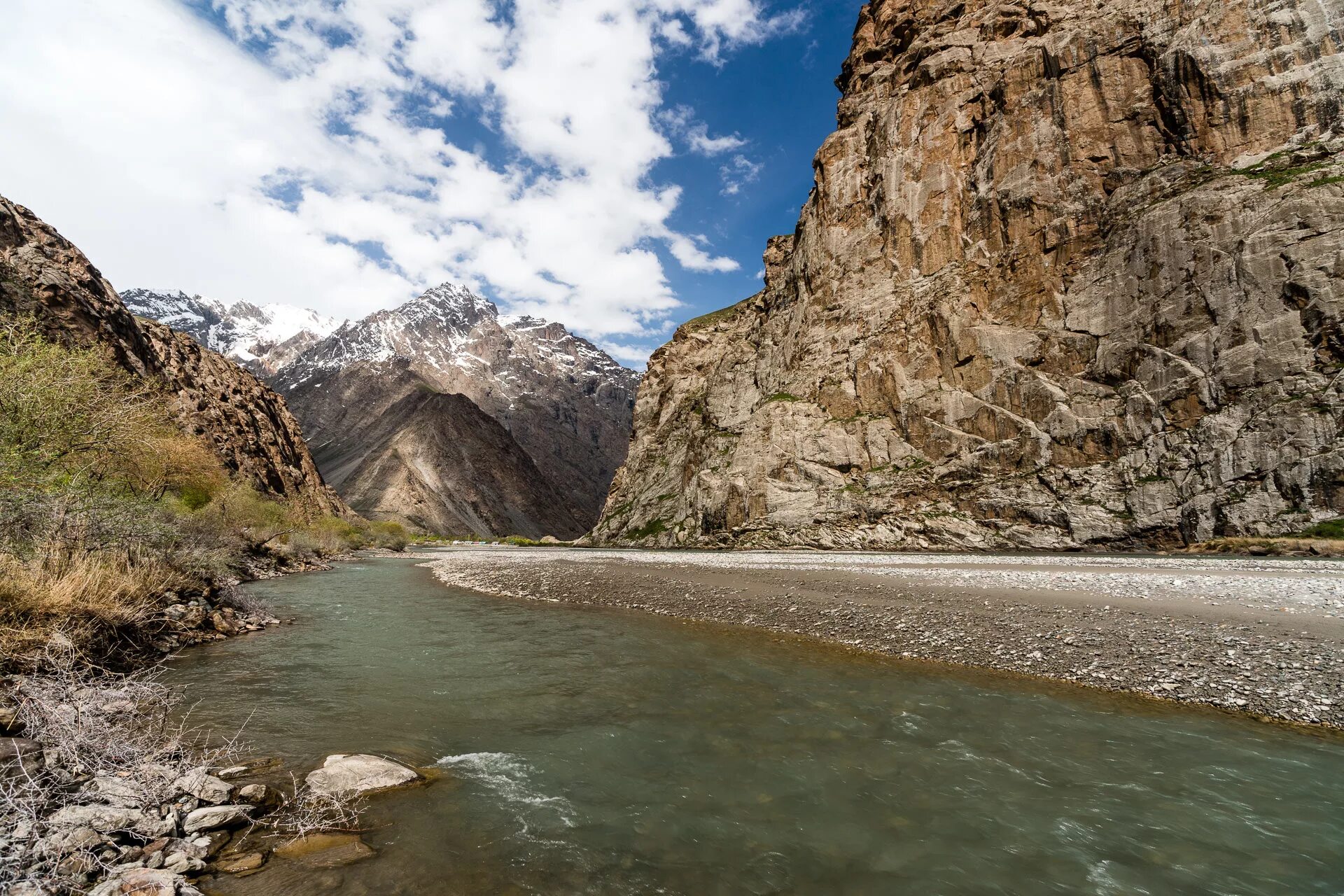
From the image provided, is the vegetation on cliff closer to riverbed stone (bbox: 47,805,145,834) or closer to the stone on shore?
riverbed stone (bbox: 47,805,145,834)

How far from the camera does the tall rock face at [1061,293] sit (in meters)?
44.4

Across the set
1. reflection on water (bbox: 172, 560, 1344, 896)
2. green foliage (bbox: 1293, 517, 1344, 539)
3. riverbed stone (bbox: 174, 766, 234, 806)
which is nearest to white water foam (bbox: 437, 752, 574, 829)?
reflection on water (bbox: 172, 560, 1344, 896)

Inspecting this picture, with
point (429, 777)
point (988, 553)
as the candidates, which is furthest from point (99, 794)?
point (988, 553)

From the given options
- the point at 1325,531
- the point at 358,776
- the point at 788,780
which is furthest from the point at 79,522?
the point at 1325,531

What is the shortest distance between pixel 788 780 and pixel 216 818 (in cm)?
747

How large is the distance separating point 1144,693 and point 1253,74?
7161cm

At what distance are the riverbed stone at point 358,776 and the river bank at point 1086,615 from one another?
41.3 ft

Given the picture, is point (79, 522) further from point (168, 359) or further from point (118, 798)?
point (168, 359)

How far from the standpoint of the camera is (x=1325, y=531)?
3716 centimetres

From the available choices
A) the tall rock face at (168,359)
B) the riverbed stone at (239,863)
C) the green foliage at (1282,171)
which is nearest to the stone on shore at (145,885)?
the riverbed stone at (239,863)

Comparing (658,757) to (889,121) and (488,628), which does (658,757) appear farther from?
(889,121)

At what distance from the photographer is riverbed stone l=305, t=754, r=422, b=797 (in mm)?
7785

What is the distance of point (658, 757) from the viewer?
958cm

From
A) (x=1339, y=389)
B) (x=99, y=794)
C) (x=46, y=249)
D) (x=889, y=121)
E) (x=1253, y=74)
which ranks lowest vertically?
(x=99, y=794)
